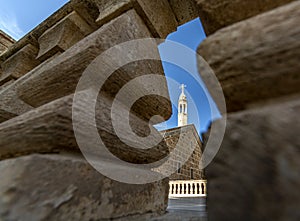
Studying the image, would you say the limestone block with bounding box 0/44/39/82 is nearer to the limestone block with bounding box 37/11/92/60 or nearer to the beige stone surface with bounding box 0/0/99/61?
the beige stone surface with bounding box 0/0/99/61

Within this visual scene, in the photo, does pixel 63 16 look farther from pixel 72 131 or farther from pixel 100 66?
pixel 72 131

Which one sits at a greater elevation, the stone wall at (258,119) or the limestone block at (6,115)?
the limestone block at (6,115)

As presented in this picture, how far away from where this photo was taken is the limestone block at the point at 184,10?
88cm

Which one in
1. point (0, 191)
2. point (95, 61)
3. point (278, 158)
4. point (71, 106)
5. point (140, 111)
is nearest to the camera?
point (278, 158)

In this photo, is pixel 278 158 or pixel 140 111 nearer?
pixel 278 158

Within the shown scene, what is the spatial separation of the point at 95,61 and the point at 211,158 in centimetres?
45

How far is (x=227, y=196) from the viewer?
264 millimetres

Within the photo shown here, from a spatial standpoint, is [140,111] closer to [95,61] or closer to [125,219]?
[95,61]

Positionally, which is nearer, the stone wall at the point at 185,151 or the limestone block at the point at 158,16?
the limestone block at the point at 158,16

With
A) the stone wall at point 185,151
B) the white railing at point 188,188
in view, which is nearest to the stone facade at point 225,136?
the white railing at point 188,188

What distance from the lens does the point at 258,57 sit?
0.31 metres

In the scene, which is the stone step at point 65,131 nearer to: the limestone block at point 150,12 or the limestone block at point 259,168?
the limestone block at point 259,168

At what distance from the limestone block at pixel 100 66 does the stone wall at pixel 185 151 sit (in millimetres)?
5686

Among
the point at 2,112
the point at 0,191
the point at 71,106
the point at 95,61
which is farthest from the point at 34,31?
the point at 0,191
